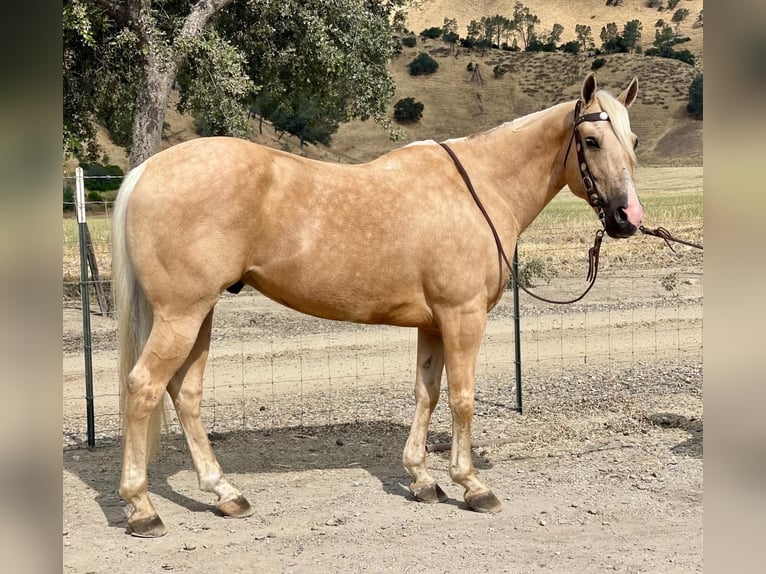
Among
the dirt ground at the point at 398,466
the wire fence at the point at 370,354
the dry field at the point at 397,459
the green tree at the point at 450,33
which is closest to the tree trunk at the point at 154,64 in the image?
the wire fence at the point at 370,354

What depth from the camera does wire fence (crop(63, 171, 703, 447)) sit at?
23.9 ft

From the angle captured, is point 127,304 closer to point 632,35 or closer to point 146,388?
point 146,388

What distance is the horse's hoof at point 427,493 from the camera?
4980 mm

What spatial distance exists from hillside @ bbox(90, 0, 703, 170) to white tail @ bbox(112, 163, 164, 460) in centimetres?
4549

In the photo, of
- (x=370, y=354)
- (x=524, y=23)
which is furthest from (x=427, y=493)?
(x=524, y=23)

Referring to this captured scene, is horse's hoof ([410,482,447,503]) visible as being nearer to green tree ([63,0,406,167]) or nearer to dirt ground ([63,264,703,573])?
dirt ground ([63,264,703,573])

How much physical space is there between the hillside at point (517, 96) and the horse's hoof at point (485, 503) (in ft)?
150

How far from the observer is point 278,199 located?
449 centimetres

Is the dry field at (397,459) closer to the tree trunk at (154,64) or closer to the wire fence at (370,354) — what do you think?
the wire fence at (370,354)

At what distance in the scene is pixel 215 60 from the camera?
10391 millimetres

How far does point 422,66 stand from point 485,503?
75710 mm
